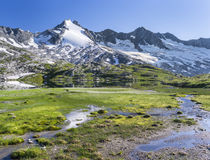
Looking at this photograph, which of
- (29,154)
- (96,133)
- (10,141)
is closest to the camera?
(29,154)

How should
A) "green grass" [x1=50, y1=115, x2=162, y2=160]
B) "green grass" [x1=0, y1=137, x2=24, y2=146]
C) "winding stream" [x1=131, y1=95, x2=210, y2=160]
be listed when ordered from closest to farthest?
"green grass" [x1=50, y1=115, x2=162, y2=160]
"winding stream" [x1=131, y1=95, x2=210, y2=160]
"green grass" [x1=0, y1=137, x2=24, y2=146]

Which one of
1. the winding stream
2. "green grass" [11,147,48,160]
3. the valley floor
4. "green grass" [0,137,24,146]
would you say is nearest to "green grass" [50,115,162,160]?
the valley floor

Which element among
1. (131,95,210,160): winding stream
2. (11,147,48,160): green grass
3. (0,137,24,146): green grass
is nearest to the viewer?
(11,147,48,160): green grass

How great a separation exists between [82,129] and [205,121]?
3258cm

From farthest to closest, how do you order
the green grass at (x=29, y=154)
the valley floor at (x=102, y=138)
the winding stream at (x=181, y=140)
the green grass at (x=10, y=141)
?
the green grass at (x=10, y=141) → the winding stream at (x=181, y=140) → the valley floor at (x=102, y=138) → the green grass at (x=29, y=154)

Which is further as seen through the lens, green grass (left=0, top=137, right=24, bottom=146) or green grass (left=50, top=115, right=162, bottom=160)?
green grass (left=0, top=137, right=24, bottom=146)

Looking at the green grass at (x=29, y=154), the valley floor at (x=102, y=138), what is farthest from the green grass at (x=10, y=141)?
the green grass at (x=29, y=154)

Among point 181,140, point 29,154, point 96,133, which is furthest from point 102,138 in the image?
point 181,140

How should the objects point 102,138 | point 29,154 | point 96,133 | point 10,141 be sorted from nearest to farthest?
point 29,154
point 10,141
point 102,138
point 96,133

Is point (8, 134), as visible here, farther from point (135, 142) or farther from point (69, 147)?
point (135, 142)

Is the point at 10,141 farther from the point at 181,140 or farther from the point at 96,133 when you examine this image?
the point at 181,140

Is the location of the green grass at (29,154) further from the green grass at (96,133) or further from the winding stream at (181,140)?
the winding stream at (181,140)

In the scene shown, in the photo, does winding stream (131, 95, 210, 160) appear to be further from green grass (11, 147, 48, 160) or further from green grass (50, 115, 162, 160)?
green grass (11, 147, 48, 160)

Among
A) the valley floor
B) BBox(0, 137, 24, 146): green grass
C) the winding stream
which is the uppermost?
BBox(0, 137, 24, 146): green grass
